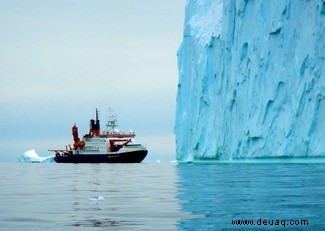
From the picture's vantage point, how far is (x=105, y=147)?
65188mm

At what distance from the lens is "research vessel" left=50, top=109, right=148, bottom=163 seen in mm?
63250

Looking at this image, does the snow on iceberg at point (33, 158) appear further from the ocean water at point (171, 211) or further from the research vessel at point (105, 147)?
the ocean water at point (171, 211)

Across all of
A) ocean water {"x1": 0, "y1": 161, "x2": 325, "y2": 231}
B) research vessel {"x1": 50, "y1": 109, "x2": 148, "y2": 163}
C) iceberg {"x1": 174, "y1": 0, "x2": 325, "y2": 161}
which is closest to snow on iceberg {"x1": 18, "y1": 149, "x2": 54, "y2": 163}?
research vessel {"x1": 50, "y1": 109, "x2": 148, "y2": 163}

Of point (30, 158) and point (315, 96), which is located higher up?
point (315, 96)

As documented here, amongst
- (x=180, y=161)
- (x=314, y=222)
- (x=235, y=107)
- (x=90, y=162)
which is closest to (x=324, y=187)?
(x=314, y=222)

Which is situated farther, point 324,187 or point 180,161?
point 180,161

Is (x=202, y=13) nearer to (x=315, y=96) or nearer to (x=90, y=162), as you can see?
(x=315, y=96)

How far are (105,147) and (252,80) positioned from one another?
31.5m

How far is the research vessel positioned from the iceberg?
1794 centimetres

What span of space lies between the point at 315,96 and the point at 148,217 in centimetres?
2426

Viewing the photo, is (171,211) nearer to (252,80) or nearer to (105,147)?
(252,80)

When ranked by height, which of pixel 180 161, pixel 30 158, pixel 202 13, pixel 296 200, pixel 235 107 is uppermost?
pixel 202 13

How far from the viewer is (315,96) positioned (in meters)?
31.6

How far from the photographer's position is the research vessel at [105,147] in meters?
63.2
